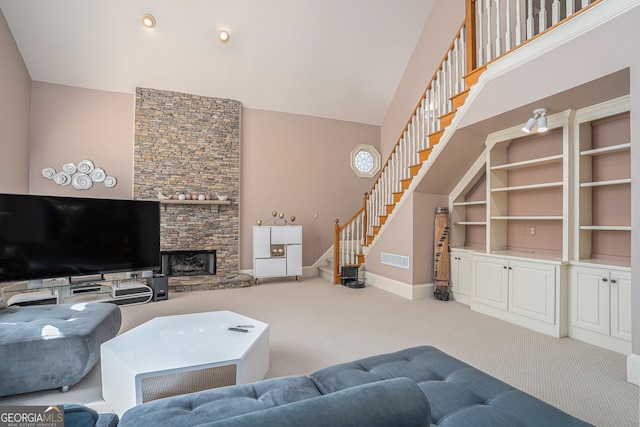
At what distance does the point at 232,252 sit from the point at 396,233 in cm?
329

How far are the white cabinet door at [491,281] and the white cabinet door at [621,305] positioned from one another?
41.2 inches

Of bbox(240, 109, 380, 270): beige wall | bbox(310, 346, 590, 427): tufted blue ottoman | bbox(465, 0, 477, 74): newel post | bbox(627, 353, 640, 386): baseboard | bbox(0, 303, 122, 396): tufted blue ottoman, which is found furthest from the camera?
bbox(240, 109, 380, 270): beige wall

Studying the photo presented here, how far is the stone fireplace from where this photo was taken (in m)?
5.98

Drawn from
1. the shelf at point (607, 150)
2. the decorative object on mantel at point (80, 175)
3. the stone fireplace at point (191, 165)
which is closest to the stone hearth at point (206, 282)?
the stone fireplace at point (191, 165)

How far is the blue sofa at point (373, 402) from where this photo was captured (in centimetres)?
80

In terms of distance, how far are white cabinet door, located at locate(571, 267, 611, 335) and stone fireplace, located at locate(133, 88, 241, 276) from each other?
5394 mm

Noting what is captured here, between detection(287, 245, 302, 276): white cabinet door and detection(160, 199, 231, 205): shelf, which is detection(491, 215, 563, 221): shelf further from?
detection(160, 199, 231, 205): shelf

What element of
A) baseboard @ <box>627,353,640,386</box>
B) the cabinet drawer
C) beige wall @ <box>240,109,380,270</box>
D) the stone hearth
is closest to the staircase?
the cabinet drawer

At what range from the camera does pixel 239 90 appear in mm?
6508

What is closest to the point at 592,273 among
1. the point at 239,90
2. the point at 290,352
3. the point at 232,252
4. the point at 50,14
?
the point at 290,352

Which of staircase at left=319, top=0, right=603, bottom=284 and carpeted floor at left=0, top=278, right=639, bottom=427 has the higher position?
staircase at left=319, top=0, right=603, bottom=284

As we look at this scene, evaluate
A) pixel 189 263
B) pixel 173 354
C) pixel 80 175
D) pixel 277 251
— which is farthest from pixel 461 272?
pixel 80 175

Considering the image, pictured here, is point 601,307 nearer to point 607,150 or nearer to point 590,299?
point 590,299

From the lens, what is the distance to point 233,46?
5.83 meters
